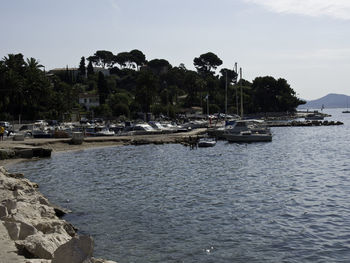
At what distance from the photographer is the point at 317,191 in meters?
28.0

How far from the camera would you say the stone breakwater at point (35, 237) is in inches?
419

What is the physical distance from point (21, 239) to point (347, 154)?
4612 cm

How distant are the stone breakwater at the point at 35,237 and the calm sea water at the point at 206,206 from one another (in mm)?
1903

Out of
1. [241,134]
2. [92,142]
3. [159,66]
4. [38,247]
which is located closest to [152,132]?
[92,142]

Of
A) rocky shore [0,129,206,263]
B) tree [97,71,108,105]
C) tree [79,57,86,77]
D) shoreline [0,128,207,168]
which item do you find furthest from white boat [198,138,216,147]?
tree [79,57,86,77]

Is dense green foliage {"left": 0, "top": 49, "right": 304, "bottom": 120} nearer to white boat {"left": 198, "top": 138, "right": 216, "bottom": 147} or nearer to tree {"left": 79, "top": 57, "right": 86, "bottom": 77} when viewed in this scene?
tree {"left": 79, "top": 57, "right": 86, "bottom": 77}

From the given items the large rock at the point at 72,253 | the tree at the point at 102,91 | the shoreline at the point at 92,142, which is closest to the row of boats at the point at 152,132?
the shoreline at the point at 92,142

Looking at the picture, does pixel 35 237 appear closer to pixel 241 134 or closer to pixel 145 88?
pixel 241 134

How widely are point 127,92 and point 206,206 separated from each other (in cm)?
13765

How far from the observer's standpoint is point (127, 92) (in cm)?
15925

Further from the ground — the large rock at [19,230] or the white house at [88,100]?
the white house at [88,100]

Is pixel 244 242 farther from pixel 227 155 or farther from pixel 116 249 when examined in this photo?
pixel 227 155

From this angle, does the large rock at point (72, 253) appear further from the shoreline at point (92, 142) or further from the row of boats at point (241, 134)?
the row of boats at point (241, 134)

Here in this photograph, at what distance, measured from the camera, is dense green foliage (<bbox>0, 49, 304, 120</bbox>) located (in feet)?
308
